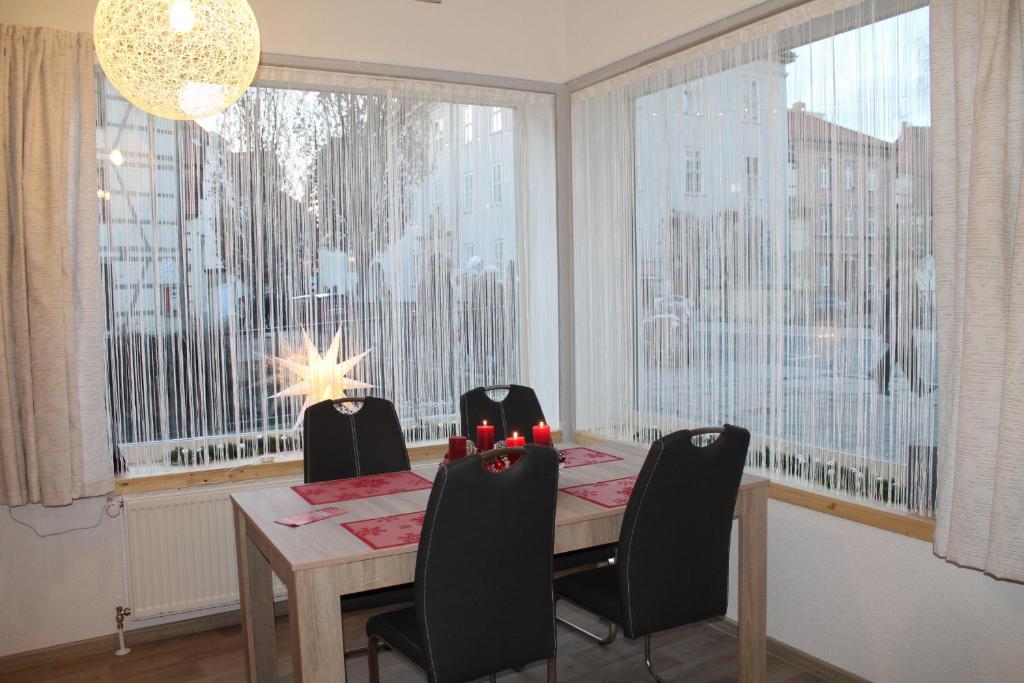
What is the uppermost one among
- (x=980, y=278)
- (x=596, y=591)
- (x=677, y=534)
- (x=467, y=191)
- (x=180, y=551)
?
(x=467, y=191)

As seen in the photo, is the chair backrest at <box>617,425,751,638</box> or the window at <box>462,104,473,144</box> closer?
the chair backrest at <box>617,425,751,638</box>

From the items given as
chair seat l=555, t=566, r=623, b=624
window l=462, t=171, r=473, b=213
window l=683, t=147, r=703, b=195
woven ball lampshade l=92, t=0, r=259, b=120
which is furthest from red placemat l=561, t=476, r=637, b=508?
window l=462, t=171, r=473, b=213

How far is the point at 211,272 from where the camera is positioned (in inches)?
144

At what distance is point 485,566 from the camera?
2131 mm

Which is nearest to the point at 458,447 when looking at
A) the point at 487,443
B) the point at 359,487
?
the point at 487,443

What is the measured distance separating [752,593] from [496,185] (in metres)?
2.51

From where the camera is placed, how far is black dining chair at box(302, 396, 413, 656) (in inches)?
123

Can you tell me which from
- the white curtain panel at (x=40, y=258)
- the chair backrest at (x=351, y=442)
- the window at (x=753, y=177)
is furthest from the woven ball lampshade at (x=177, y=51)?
the window at (x=753, y=177)

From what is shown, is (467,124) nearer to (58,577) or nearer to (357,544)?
(357,544)

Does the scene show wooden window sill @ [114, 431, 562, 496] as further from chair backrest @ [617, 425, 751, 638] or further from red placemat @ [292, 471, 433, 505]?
chair backrest @ [617, 425, 751, 638]

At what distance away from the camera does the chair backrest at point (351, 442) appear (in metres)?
3.12

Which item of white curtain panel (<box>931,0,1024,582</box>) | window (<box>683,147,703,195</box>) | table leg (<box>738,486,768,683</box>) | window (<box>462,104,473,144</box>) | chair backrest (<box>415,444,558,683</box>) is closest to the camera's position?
chair backrest (<box>415,444,558,683</box>)

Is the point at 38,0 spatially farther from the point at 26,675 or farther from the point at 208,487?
the point at 26,675

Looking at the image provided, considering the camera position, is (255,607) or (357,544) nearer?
(357,544)
